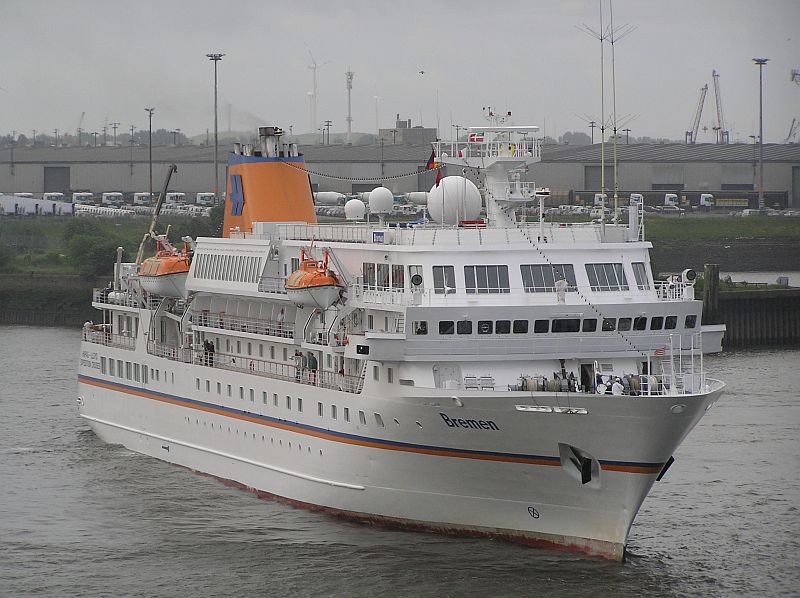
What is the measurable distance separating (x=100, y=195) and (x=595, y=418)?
10975 centimetres

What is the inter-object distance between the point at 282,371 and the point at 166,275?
240 inches

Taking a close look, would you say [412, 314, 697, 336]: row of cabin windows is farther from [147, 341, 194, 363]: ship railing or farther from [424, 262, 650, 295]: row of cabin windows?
[147, 341, 194, 363]: ship railing

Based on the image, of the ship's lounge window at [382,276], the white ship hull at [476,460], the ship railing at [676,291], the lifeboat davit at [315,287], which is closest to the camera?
the white ship hull at [476,460]

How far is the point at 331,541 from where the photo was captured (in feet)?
101

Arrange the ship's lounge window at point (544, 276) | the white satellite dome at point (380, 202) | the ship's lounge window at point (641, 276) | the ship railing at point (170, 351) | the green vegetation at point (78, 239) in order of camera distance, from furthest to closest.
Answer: the green vegetation at point (78, 239) < the ship railing at point (170, 351) < the white satellite dome at point (380, 202) < the ship's lounge window at point (641, 276) < the ship's lounge window at point (544, 276)

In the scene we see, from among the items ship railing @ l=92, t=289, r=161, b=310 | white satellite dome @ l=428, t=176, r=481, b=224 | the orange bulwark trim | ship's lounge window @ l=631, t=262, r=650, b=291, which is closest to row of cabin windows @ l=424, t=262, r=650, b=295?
ship's lounge window @ l=631, t=262, r=650, b=291

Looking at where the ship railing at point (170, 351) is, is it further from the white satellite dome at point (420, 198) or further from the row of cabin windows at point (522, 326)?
the row of cabin windows at point (522, 326)

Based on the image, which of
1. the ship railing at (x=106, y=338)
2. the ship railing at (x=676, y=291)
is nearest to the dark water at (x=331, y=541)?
the ship railing at (x=106, y=338)

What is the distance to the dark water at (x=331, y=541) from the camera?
2816cm

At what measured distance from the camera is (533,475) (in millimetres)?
28438

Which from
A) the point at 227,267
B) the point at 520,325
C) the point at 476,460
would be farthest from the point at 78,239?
the point at 476,460

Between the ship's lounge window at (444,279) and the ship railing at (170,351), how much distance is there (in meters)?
10.8

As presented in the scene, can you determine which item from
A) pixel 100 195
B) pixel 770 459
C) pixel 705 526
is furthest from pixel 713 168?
pixel 705 526

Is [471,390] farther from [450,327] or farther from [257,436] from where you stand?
[257,436]
